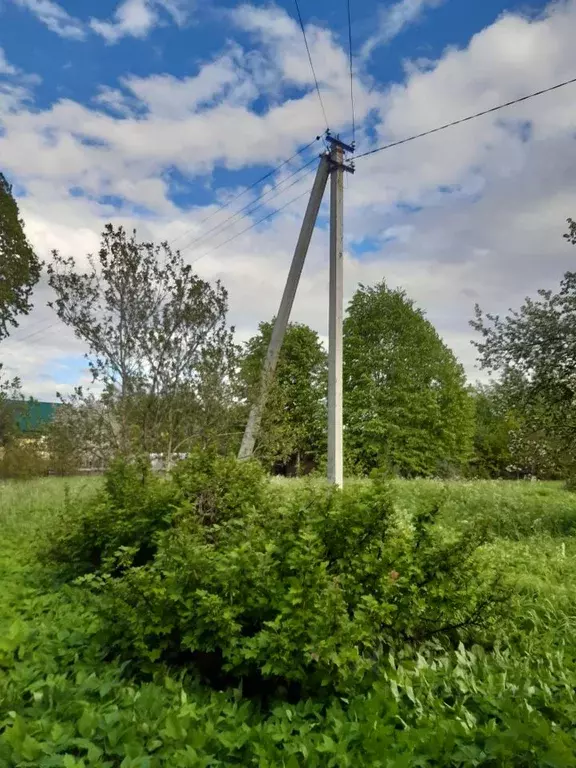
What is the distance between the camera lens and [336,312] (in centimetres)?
938

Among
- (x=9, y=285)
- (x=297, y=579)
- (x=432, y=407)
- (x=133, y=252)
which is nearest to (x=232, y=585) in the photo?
(x=297, y=579)

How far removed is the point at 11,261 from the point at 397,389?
1519 centimetres

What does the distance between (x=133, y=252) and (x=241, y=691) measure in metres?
6.98

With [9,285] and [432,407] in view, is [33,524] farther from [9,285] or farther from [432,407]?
[432,407]

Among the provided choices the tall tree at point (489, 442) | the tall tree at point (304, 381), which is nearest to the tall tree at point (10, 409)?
the tall tree at point (304, 381)

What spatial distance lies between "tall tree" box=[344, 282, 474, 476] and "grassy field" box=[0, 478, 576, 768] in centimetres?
1875

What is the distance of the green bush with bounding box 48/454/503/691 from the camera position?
2873 millimetres

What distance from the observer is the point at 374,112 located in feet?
30.7

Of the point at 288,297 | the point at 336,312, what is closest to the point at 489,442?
the point at 288,297

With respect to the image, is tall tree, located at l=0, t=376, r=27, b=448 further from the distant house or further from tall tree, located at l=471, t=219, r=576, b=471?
tall tree, located at l=471, t=219, r=576, b=471

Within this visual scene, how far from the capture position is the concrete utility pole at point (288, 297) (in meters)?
9.73

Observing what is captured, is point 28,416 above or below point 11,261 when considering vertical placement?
below

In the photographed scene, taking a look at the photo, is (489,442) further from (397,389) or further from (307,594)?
(307,594)

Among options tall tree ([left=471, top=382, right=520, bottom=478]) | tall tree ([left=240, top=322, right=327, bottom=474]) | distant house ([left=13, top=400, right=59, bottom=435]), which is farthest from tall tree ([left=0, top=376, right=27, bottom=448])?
tall tree ([left=471, top=382, right=520, bottom=478])
